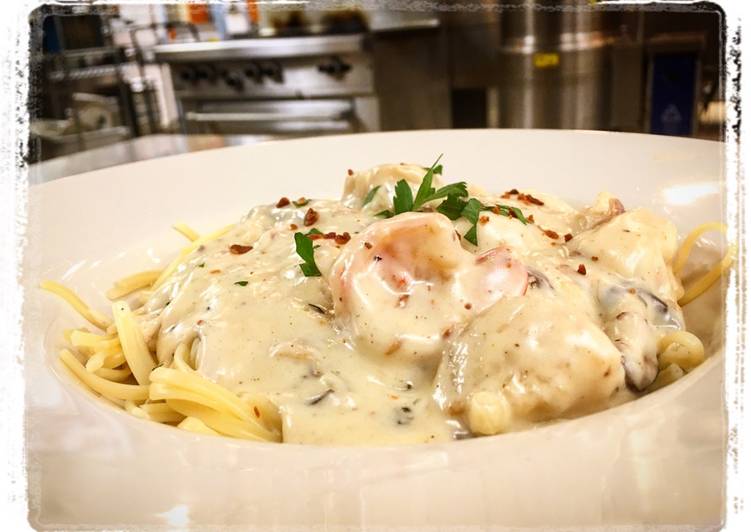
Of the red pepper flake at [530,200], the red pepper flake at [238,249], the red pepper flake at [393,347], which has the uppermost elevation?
the red pepper flake at [530,200]

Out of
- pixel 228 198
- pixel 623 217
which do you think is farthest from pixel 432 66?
pixel 623 217

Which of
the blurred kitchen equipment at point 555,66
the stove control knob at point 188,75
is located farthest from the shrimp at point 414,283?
the stove control knob at point 188,75

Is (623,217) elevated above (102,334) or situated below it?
above

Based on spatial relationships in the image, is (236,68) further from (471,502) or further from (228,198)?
(471,502)

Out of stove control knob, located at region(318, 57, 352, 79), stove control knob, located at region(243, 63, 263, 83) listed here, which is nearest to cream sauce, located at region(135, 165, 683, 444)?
stove control knob, located at region(318, 57, 352, 79)

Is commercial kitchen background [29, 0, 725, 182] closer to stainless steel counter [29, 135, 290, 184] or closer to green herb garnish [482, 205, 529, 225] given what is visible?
stainless steel counter [29, 135, 290, 184]

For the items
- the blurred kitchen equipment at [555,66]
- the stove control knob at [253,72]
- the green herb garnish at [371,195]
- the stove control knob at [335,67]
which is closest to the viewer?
the green herb garnish at [371,195]

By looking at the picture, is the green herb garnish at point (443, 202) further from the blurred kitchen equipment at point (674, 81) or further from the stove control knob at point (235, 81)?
the stove control knob at point (235, 81)
